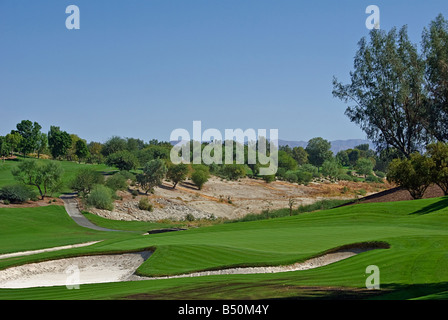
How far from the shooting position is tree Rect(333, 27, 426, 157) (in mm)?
60219

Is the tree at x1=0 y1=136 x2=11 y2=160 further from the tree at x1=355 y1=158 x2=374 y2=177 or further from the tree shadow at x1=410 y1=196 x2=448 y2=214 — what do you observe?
the tree shadow at x1=410 y1=196 x2=448 y2=214

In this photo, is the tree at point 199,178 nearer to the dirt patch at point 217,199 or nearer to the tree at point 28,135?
the dirt patch at point 217,199

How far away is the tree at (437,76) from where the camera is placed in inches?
2277

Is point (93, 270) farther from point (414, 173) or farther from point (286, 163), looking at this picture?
point (286, 163)

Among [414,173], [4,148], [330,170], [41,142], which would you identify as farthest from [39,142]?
[414,173]

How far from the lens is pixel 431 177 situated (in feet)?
154

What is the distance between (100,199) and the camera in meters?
76.6

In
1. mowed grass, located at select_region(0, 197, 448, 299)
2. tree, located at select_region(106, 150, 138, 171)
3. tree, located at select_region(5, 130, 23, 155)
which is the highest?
tree, located at select_region(5, 130, 23, 155)

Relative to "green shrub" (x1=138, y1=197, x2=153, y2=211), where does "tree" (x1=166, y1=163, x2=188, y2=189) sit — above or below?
above

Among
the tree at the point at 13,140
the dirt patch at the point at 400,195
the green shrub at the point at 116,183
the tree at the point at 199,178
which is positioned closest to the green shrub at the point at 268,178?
the tree at the point at 199,178

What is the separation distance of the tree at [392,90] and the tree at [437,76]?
3.24ft

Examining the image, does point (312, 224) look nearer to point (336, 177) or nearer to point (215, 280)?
point (215, 280)

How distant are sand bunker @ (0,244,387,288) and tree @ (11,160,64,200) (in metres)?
52.6

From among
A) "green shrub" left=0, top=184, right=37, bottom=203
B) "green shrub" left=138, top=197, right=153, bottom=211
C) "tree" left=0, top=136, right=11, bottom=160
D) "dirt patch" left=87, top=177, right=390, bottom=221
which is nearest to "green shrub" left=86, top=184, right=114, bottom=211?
"dirt patch" left=87, top=177, right=390, bottom=221
